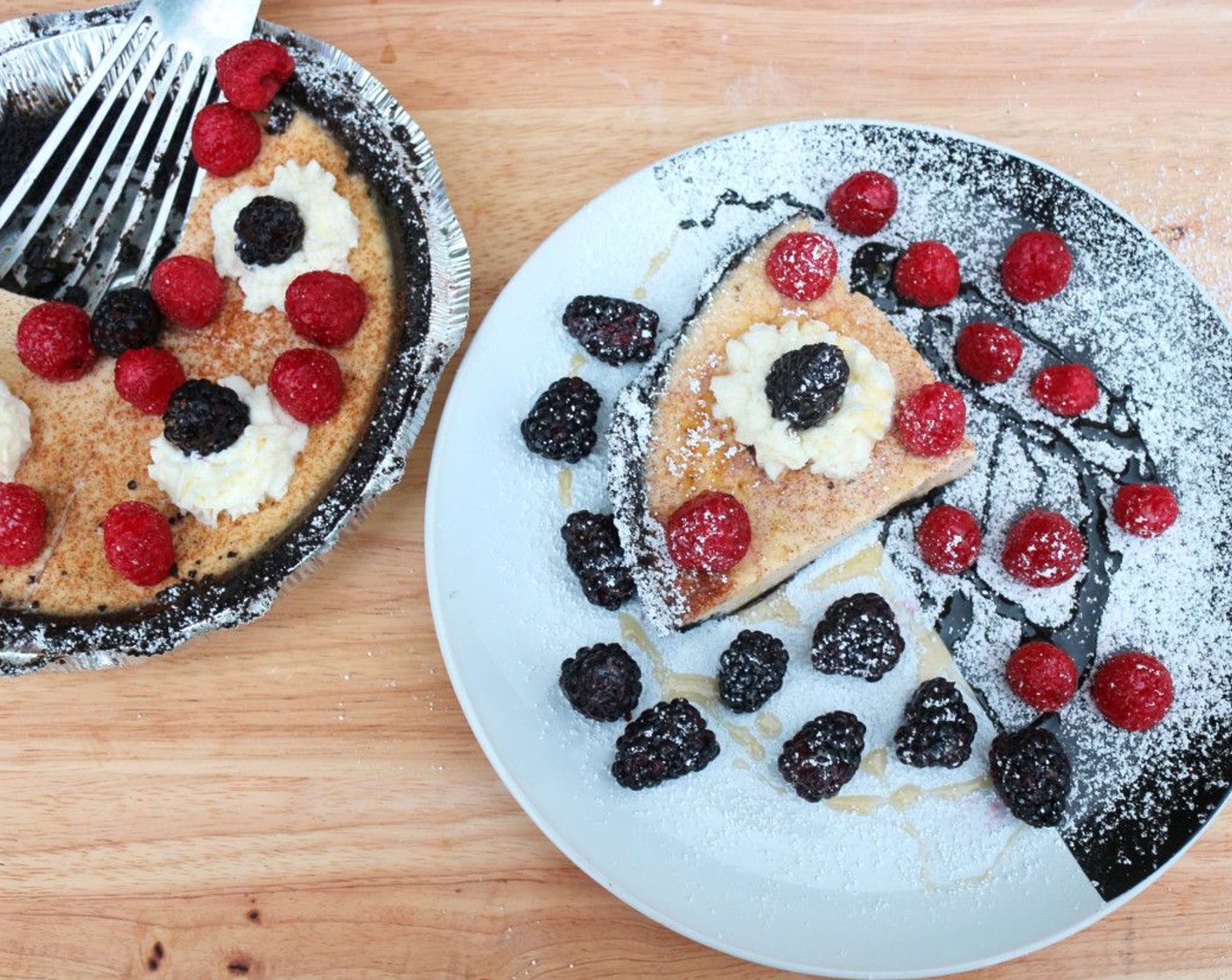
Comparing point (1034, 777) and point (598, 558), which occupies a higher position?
point (598, 558)

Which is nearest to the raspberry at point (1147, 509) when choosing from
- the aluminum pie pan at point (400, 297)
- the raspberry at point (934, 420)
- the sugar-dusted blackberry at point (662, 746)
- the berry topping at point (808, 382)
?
the raspberry at point (934, 420)

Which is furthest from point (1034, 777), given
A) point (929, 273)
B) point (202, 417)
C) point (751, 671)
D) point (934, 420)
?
point (202, 417)

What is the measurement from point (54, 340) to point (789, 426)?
135cm

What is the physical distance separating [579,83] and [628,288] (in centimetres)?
57

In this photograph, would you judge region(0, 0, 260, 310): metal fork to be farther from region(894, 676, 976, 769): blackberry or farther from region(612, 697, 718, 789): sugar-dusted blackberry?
region(894, 676, 976, 769): blackberry

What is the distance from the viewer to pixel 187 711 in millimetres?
2066

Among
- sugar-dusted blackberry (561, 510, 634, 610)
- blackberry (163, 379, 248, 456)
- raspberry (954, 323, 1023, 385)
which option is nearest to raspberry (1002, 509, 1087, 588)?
raspberry (954, 323, 1023, 385)

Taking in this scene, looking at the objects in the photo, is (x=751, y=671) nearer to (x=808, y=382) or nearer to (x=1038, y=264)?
(x=808, y=382)

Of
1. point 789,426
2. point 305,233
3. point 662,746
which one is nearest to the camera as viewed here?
point 662,746

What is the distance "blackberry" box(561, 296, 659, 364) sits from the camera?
6.52 ft

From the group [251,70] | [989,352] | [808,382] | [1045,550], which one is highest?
[251,70]

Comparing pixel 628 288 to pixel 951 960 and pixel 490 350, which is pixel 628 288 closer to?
pixel 490 350

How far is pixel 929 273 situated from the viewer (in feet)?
6.86

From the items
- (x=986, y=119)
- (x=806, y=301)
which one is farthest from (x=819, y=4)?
(x=806, y=301)
